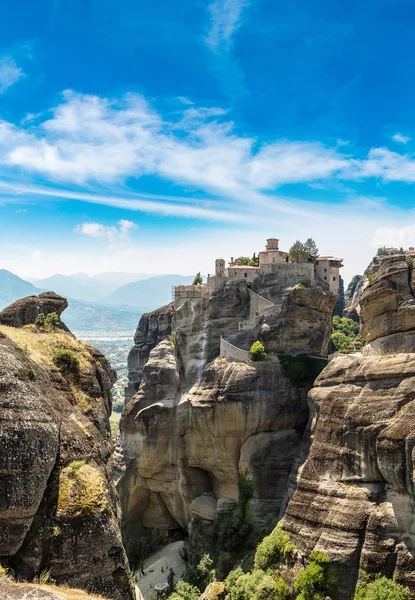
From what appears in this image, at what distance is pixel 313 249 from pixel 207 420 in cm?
2195

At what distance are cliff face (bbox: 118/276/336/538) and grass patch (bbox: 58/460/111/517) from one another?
2894 centimetres

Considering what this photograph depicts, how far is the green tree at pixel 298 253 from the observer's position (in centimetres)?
5188

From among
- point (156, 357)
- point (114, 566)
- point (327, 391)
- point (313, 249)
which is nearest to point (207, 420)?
point (156, 357)

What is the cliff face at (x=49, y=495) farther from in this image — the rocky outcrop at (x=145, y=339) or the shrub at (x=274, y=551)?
the rocky outcrop at (x=145, y=339)

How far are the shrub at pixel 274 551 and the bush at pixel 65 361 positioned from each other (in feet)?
63.9

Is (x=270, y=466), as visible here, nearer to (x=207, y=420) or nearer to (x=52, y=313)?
(x=207, y=420)

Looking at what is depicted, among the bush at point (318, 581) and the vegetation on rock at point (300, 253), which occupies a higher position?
the vegetation on rock at point (300, 253)

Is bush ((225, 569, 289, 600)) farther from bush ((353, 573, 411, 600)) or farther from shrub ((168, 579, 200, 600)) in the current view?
shrub ((168, 579, 200, 600))

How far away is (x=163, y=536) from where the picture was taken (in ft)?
172

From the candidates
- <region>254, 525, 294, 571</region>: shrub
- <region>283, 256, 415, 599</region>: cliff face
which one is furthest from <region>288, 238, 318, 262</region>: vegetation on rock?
<region>254, 525, 294, 571</region>: shrub

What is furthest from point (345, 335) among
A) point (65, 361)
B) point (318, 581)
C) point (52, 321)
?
point (65, 361)

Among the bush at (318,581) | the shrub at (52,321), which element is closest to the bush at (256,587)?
the bush at (318,581)

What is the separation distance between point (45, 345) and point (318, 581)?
2033cm

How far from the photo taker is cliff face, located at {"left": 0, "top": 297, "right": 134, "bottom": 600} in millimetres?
13523
